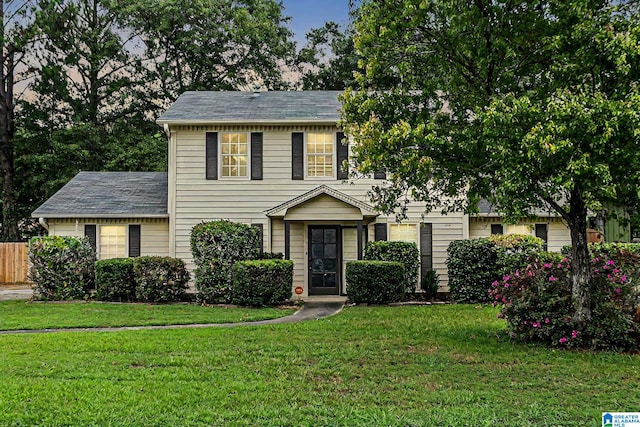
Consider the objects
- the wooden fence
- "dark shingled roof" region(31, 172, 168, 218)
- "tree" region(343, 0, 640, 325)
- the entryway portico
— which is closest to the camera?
"tree" region(343, 0, 640, 325)

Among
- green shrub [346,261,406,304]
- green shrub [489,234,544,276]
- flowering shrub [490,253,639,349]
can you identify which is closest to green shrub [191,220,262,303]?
green shrub [346,261,406,304]

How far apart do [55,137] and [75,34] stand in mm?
6109

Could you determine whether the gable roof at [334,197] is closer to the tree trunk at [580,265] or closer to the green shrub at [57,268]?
the green shrub at [57,268]

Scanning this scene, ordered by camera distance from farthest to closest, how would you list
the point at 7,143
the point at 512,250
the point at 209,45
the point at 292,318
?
the point at 209,45 < the point at 7,143 < the point at 512,250 < the point at 292,318

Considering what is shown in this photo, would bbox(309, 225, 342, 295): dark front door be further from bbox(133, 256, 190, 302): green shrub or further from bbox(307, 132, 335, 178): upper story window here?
bbox(133, 256, 190, 302): green shrub

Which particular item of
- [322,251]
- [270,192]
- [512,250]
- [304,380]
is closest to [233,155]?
[270,192]

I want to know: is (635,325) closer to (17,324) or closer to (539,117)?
(539,117)

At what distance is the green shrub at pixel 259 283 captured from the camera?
12875 mm

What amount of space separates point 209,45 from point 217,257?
18294 mm

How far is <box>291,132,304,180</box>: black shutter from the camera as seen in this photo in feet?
51.3

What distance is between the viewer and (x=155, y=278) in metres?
13.6

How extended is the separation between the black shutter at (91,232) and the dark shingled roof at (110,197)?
1.52 feet

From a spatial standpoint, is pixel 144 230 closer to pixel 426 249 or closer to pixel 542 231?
pixel 426 249

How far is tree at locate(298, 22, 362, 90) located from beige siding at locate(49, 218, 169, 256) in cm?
1547
